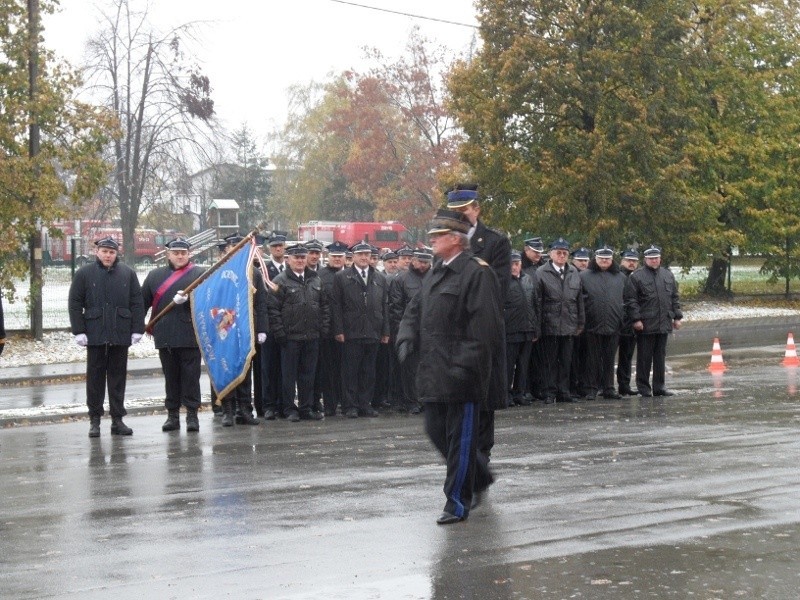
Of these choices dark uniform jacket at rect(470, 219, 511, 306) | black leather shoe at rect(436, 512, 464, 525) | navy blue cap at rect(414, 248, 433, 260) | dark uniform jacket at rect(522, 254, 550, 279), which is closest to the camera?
black leather shoe at rect(436, 512, 464, 525)

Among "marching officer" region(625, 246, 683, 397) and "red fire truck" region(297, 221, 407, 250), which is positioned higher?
"red fire truck" region(297, 221, 407, 250)

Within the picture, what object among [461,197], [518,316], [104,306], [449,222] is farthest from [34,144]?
[449,222]

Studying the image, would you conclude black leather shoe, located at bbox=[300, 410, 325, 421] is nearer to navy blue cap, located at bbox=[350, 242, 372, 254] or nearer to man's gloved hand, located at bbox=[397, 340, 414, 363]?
navy blue cap, located at bbox=[350, 242, 372, 254]

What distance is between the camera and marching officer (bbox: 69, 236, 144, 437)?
46.9 ft

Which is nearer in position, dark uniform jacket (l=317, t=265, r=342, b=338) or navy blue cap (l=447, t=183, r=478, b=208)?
navy blue cap (l=447, t=183, r=478, b=208)

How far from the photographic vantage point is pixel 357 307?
16359 millimetres

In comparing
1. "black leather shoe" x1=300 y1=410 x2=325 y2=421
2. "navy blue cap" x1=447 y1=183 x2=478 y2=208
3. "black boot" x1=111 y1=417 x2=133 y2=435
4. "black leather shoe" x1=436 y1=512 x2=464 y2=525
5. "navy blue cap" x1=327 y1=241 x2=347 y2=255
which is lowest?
"black leather shoe" x1=300 y1=410 x2=325 y2=421

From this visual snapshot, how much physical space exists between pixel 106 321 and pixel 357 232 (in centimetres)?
6417

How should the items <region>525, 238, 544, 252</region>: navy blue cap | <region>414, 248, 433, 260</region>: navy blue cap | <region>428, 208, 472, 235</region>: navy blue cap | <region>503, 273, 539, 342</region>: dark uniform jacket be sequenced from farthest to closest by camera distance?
<region>525, 238, 544, 252</region>: navy blue cap < <region>503, 273, 539, 342</region>: dark uniform jacket < <region>414, 248, 433, 260</region>: navy blue cap < <region>428, 208, 472, 235</region>: navy blue cap

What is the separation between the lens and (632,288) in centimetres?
1814

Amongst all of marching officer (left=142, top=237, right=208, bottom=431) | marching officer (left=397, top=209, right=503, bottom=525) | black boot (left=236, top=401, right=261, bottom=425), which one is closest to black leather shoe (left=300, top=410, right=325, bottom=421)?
black boot (left=236, top=401, right=261, bottom=425)

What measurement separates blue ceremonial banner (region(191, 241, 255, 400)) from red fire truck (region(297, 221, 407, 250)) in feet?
204

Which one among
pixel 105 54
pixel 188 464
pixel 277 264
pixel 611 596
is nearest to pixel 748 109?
pixel 105 54

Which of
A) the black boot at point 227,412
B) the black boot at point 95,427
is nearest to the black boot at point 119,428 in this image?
the black boot at point 95,427
